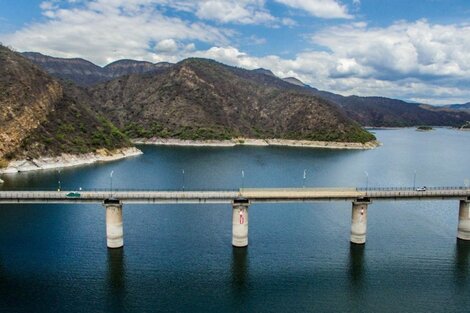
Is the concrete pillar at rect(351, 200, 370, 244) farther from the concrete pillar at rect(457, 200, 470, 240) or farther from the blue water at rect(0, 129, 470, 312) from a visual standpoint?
the concrete pillar at rect(457, 200, 470, 240)

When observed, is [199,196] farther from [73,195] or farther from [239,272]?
[73,195]

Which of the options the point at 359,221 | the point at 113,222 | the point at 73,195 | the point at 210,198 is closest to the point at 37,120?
the point at 73,195

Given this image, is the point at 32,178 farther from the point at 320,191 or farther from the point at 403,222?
the point at 403,222

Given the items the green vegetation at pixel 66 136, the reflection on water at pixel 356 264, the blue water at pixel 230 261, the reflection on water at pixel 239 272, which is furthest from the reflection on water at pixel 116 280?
the green vegetation at pixel 66 136

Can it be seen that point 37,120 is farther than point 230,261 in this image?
Yes

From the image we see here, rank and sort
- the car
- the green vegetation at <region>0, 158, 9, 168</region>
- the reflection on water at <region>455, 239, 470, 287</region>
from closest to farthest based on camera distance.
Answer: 1. the reflection on water at <region>455, 239, 470, 287</region>
2. the car
3. the green vegetation at <region>0, 158, 9, 168</region>

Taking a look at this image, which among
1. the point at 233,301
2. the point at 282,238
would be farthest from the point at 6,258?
the point at 282,238

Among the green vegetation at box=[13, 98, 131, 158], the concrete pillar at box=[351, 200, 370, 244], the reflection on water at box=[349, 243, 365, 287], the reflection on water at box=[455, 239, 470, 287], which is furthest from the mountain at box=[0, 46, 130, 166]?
the reflection on water at box=[455, 239, 470, 287]
